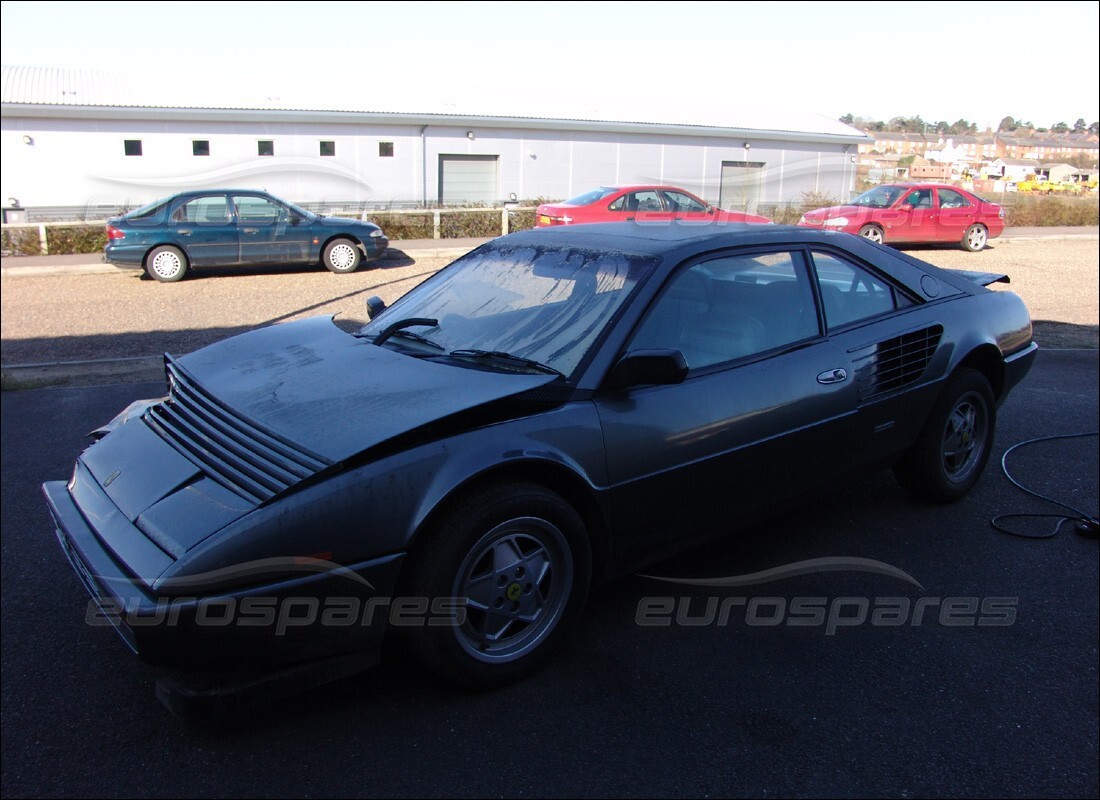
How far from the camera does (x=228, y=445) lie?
3.15 m

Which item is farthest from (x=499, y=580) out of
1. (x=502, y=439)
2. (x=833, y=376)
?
(x=833, y=376)

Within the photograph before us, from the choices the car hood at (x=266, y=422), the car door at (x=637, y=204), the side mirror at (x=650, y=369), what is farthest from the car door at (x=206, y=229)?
the side mirror at (x=650, y=369)

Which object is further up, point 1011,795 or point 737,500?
point 737,500

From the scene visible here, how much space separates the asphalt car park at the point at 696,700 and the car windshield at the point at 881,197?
1526 centimetres

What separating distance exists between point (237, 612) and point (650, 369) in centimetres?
159

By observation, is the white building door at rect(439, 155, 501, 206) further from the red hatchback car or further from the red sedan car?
the red hatchback car

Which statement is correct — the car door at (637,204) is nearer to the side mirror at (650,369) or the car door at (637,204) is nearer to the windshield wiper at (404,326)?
the windshield wiper at (404,326)

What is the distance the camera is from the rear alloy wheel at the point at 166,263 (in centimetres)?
1446

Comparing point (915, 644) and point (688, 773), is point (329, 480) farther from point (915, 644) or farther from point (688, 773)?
point (915, 644)

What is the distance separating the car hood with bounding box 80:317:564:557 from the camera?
2.88 meters

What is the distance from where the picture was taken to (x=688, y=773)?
9.18ft

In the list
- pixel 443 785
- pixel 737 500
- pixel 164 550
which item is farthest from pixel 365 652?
pixel 737 500

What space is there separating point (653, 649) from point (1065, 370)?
259 inches

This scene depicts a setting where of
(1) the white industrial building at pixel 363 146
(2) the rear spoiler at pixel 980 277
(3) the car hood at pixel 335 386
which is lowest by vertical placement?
(3) the car hood at pixel 335 386
